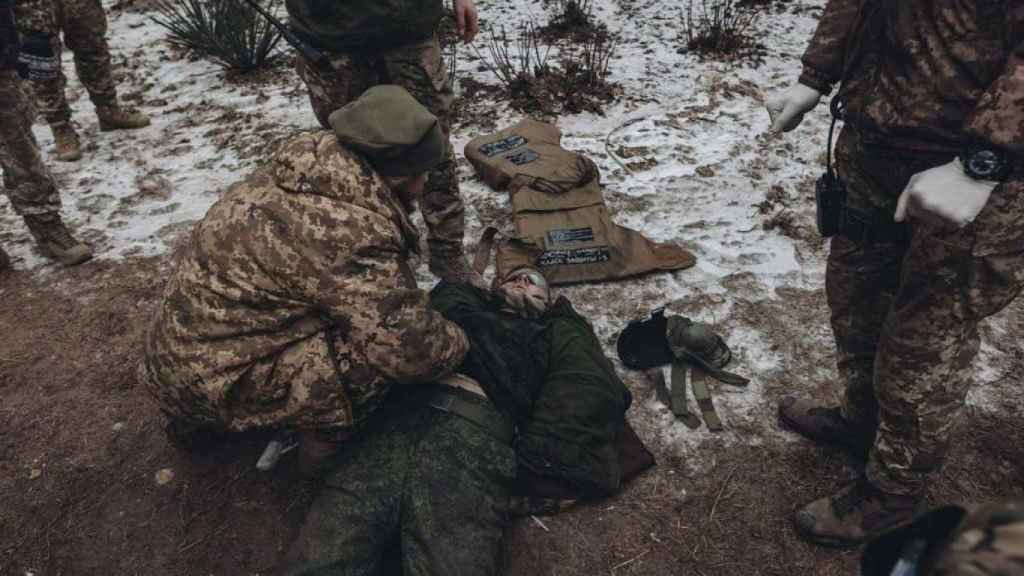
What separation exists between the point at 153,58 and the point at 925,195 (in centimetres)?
612

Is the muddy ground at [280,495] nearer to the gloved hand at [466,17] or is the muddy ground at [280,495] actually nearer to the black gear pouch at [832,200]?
the black gear pouch at [832,200]

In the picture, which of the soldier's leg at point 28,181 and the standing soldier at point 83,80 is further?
the standing soldier at point 83,80

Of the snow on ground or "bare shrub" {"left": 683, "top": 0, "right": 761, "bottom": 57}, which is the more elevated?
"bare shrub" {"left": 683, "top": 0, "right": 761, "bottom": 57}

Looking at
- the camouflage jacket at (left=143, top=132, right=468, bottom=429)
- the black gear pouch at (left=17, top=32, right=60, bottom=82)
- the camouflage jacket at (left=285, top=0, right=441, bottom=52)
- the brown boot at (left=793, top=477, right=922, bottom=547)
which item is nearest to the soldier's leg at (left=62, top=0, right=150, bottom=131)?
the black gear pouch at (left=17, top=32, right=60, bottom=82)

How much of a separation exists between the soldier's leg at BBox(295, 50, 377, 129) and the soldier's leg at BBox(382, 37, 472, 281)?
0.09 m

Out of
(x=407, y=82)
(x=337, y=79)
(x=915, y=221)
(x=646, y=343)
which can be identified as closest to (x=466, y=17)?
(x=407, y=82)

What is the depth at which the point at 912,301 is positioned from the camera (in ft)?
5.26

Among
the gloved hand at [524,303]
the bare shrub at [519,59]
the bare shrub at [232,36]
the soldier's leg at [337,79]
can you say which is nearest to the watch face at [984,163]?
the gloved hand at [524,303]

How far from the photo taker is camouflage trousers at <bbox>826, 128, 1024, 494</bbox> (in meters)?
1.46

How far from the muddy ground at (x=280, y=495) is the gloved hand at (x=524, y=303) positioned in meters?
0.47

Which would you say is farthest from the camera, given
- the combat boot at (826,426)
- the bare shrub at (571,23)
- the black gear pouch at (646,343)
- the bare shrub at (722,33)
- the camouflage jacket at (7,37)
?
the bare shrub at (571,23)

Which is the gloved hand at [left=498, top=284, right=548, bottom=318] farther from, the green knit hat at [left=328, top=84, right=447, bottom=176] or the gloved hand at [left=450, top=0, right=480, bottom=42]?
the gloved hand at [left=450, top=0, right=480, bottom=42]

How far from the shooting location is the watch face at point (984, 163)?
4.30 feet

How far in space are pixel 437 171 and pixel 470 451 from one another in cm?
139
